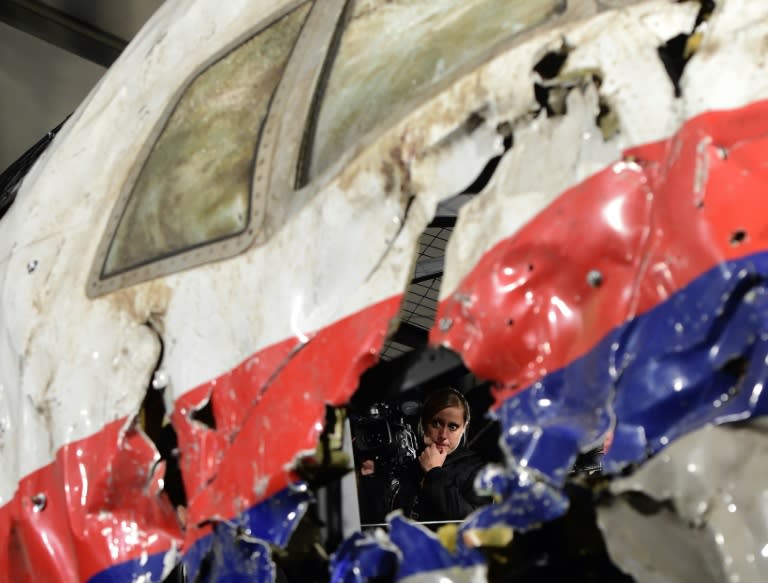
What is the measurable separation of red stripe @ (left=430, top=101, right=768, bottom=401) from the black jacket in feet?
6.95

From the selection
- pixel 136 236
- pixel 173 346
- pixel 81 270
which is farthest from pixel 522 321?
pixel 81 270

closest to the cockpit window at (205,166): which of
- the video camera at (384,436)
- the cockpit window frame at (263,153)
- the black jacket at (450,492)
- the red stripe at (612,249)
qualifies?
the cockpit window frame at (263,153)

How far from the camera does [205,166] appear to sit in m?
2.85

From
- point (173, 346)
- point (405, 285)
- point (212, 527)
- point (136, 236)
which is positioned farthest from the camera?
point (136, 236)

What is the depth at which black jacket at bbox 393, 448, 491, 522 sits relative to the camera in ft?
13.5

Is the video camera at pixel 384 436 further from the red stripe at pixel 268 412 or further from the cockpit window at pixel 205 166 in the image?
the red stripe at pixel 268 412

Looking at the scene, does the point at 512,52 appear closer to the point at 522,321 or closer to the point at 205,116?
the point at 522,321

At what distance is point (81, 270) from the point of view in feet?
10.1

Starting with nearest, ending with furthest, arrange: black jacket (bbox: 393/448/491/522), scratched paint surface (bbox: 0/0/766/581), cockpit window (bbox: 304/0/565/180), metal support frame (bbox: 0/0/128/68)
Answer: scratched paint surface (bbox: 0/0/766/581), cockpit window (bbox: 304/0/565/180), black jacket (bbox: 393/448/491/522), metal support frame (bbox: 0/0/128/68)

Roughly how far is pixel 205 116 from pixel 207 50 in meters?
0.35

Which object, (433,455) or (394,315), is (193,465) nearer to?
(394,315)

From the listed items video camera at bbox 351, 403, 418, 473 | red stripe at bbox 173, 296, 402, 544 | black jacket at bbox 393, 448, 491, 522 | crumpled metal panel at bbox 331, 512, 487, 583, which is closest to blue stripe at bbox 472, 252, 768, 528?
crumpled metal panel at bbox 331, 512, 487, 583

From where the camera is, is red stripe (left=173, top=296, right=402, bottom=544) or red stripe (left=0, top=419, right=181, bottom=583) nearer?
red stripe (left=173, top=296, right=402, bottom=544)

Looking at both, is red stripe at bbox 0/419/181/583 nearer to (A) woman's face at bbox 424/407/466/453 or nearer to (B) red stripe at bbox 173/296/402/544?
(B) red stripe at bbox 173/296/402/544
